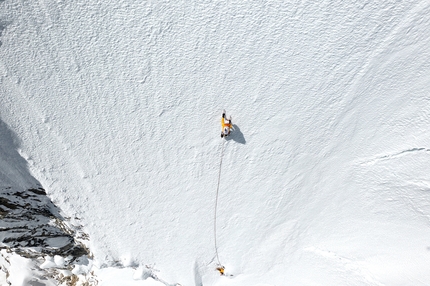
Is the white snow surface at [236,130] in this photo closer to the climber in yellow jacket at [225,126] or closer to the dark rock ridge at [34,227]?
the climber in yellow jacket at [225,126]

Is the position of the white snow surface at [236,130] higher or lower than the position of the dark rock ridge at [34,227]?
higher

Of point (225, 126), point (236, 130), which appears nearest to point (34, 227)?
point (225, 126)

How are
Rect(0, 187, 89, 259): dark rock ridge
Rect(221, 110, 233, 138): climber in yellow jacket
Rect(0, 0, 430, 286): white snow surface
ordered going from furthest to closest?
Rect(0, 187, 89, 259): dark rock ridge → Rect(221, 110, 233, 138): climber in yellow jacket → Rect(0, 0, 430, 286): white snow surface

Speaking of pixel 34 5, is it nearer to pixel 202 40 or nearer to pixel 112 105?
pixel 112 105

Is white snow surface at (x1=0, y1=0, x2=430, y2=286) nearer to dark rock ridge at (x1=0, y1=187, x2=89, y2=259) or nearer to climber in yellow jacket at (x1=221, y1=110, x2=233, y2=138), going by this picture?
climber in yellow jacket at (x1=221, y1=110, x2=233, y2=138)

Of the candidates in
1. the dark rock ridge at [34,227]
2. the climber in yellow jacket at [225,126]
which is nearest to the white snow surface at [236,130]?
the climber in yellow jacket at [225,126]

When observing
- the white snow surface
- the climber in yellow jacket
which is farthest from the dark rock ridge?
the climber in yellow jacket

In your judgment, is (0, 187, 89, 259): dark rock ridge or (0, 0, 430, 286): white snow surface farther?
(0, 187, 89, 259): dark rock ridge

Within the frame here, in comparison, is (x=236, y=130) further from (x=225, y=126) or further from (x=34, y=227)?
(x=34, y=227)
